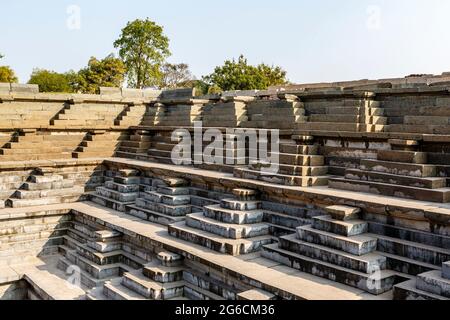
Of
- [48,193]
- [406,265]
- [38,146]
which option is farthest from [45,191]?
[406,265]

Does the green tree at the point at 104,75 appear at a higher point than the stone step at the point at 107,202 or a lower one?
higher

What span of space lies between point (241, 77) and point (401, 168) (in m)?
26.9

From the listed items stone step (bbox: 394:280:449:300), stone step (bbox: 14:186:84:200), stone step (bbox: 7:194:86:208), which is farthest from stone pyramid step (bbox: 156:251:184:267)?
stone step (bbox: 14:186:84:200)

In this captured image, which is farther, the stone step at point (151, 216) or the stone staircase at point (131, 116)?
the stone staircase at point (131, 116)

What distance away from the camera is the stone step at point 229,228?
669cm

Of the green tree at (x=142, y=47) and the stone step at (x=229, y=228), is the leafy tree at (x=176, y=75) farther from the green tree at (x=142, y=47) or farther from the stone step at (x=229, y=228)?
the stone step at (x=229, y=228)

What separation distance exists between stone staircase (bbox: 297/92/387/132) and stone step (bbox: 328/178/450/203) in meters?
1.31

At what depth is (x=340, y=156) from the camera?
8125mm

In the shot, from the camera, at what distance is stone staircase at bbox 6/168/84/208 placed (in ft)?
33.9

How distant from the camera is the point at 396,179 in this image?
6766 mm

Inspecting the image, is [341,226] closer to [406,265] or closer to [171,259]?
[406,265]

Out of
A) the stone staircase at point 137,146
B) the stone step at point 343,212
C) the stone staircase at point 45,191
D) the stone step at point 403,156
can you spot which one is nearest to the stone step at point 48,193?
the stone staircase at point 45,191
